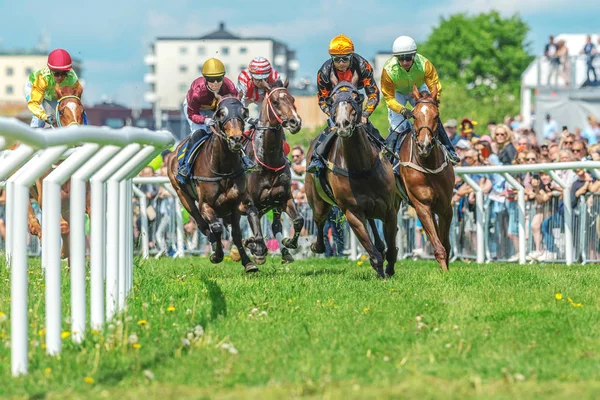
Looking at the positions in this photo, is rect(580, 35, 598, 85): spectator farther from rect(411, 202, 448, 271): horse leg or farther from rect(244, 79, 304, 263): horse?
rect(411, 202, 448, 271): horse leg

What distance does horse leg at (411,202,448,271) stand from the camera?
39.6 feet

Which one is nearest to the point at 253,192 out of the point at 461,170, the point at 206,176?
the point at 206,176

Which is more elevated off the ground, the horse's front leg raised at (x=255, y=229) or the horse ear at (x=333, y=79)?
the horse ear at (x=333, y=79)

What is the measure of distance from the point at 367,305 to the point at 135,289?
2.10m

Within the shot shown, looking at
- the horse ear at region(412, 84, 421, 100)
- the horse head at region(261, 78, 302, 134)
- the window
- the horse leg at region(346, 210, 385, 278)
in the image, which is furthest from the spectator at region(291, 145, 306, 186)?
the window

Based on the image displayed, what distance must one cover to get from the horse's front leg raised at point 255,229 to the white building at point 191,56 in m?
157

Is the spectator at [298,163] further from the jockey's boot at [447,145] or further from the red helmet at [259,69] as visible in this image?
the jockey's boot at [447,145]

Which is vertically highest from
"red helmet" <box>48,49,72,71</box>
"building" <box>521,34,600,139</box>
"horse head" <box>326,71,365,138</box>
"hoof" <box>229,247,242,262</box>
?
"building" <box>521,34,600,139</box>

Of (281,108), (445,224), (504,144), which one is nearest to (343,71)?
(281,108)

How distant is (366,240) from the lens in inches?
443

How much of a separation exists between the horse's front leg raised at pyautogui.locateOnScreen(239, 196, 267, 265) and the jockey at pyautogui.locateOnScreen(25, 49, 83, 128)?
241 centimetres

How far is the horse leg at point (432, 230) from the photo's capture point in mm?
12057

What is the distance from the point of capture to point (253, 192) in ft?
42.9

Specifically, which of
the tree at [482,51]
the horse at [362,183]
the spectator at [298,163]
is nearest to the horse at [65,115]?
the horse at [362,183]
